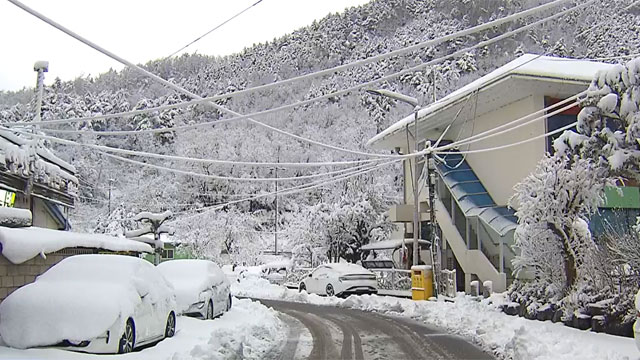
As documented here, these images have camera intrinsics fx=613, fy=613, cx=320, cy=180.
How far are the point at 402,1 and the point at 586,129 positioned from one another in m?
106

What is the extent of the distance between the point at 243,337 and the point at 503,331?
543 centimetres

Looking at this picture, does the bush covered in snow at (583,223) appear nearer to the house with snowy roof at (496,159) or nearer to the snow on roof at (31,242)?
the house with snowy roof at (496,159)

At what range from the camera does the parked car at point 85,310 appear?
27.5 ft

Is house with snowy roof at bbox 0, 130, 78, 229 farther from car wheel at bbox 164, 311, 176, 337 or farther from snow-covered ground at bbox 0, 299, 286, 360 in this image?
car wheel at bbox 164, 311, 176, 337

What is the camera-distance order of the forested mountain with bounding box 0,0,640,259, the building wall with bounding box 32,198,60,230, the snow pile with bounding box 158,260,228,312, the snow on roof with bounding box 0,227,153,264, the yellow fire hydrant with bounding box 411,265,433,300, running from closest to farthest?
the snow on roof with bounding box 0,227,153,264 < the snow pile with bounding box 158,260,228,312 < the building wall with bounding box 32,198,60,230 < the yellow fire hydrant with bounding box 411,265,433,300 < the forested mountain with bounding box 0,0,640,259

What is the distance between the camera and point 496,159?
2705 cm

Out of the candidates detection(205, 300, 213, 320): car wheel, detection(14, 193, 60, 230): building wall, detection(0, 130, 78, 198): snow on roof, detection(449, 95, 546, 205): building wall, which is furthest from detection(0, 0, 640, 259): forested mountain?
detection(205, 300, 213, 320): car wheel

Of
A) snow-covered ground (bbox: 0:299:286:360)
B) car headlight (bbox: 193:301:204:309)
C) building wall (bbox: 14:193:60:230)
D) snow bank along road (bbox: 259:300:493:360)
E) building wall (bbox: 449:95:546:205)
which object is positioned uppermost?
building wall (bbox: 449:95:546:205)

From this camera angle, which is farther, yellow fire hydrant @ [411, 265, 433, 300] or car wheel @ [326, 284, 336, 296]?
car wheel @ [326, 284, 336, 296]

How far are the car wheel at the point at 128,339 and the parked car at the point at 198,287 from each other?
15.6 ft

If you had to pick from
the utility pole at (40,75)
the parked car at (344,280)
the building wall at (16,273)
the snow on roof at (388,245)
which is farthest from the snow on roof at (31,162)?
the snow on roof at (388,245)

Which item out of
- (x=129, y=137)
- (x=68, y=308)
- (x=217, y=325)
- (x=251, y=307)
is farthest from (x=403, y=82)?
(x=68, y=308)

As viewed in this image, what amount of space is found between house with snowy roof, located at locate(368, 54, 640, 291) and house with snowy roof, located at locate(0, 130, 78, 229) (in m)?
13.0

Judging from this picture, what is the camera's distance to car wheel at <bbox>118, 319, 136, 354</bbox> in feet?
28.8
